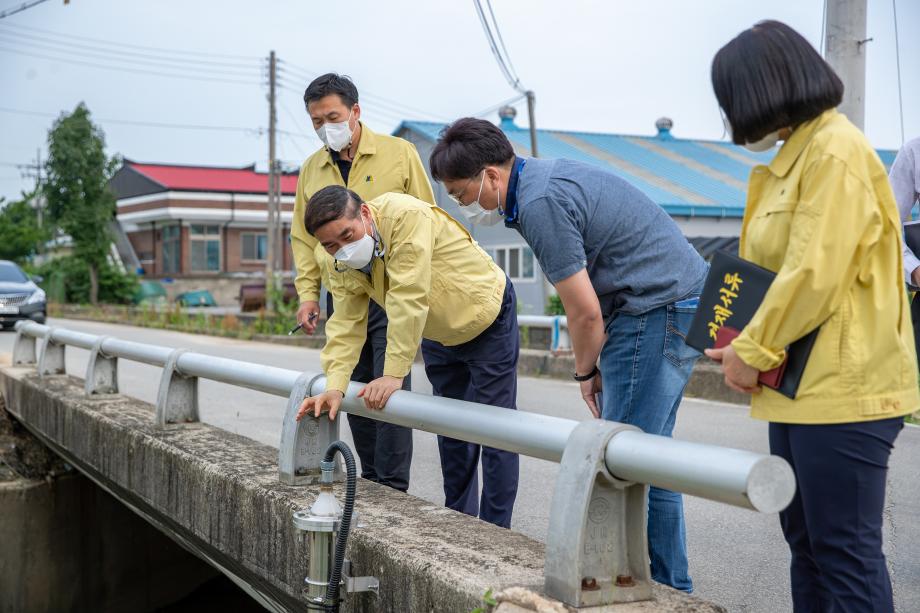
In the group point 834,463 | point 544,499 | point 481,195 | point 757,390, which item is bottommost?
point 544,499

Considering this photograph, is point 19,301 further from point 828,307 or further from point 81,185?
point 828,307

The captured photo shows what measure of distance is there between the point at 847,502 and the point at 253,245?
46631 mm

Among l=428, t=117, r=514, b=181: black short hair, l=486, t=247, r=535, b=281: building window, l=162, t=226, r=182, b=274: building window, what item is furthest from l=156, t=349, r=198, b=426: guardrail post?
l=162, t=226, r=182, b=274: building window

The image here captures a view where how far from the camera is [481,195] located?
329 cm

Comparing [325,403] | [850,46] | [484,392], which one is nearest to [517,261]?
[850,46]

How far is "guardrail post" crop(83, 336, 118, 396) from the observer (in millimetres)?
6762

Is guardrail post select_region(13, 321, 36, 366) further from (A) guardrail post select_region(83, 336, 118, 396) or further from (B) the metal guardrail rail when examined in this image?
(B) the metal guardrail rail

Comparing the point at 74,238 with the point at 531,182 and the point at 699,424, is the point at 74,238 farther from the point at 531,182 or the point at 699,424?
the point at 531,182

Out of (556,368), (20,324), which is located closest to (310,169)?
(20,324)

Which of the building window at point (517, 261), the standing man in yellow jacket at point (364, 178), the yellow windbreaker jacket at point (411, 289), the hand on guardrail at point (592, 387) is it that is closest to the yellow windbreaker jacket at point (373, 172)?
the standing man in yellow jacket at point (364, 178)

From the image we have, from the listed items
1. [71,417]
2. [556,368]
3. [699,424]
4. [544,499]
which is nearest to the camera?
[544,499]

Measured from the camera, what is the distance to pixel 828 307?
2.15 metres

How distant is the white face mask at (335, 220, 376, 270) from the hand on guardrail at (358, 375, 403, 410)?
0.46 meters

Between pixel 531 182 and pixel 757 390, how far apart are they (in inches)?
43.5
